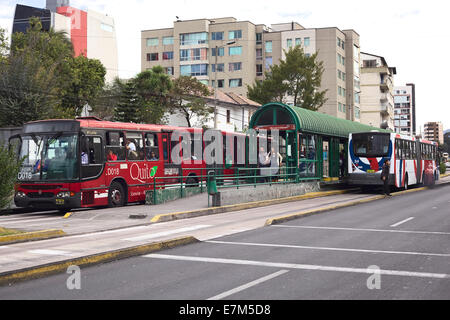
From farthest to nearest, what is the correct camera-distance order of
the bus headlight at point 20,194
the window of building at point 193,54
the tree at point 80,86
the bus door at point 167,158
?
the window of building at point 193,54 < the tree at point 80,86 < the bus door at point 167,158 < the bus headlight at point 20,194

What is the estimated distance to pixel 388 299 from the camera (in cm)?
647

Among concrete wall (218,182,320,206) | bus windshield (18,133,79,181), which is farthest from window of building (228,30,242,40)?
bus windshield (18,133,79,181)

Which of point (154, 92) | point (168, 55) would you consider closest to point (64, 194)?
point (154, 92)

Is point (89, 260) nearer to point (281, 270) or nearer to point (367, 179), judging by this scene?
point (281, 270)

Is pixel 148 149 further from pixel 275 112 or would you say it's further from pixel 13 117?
pixel 13 117

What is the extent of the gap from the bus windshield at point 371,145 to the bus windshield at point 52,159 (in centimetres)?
1564

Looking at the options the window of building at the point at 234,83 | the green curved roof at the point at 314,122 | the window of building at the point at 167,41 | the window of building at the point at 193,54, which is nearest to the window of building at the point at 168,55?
the window of building at the point at 167,41

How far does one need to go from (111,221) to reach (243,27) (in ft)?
236

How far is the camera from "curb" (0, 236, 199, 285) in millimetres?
7867

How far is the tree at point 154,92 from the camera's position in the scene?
49.0 meters

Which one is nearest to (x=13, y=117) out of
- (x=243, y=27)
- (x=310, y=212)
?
(x=310, y=212)

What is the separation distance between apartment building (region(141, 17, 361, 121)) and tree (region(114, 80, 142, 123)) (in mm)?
36104

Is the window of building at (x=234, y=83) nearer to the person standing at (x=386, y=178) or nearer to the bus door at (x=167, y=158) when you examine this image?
the person standing at (x=386, y=178)

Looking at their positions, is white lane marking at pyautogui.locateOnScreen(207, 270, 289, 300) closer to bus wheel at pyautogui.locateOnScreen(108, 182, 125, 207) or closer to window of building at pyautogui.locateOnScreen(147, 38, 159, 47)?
bus wheel at pyautogui.locateOnScreen(108, 182, 125, 207)
